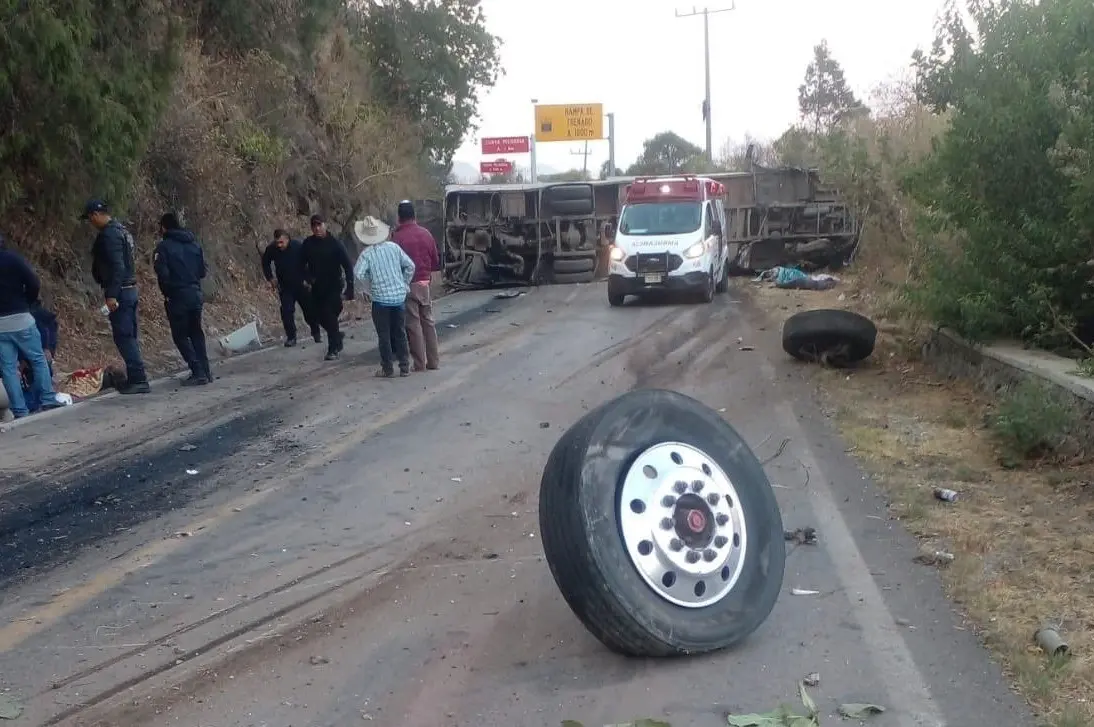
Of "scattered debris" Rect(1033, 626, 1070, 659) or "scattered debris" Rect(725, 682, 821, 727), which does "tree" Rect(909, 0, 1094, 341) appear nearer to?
"scattered debris" Rect(1033, 626, 1070, 659)

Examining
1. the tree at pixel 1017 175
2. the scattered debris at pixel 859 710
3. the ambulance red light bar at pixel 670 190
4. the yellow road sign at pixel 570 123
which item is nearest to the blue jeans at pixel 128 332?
the tree at pixel 1017 175

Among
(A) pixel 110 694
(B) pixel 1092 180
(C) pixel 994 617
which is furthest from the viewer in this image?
(B) pixel 1092 180

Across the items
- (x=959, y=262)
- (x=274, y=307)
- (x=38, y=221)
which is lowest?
(x=274, y=307)

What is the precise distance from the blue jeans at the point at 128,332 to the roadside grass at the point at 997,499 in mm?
6950

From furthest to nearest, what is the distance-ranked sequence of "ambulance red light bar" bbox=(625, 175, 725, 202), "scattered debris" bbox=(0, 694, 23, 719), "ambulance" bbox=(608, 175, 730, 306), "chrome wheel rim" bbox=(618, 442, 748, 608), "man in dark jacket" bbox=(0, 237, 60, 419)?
"ambulance red light bar" bbox=(625, 175, 725, 202)
"ambulance" bbox=(608, 175, 730, 306)
"man in dark jacket" bbox=(0, 237, 60, 419)
"chrome wheel rim" bbox=(618, 442, 748, 608)
"scattered debris" bbox=(0, 694, 23, 719)

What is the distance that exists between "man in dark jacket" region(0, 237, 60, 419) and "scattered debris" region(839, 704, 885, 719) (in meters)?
8.71

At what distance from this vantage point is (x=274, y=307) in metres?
20.2

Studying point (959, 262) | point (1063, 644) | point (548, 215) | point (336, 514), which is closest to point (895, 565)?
point (1063, 644)

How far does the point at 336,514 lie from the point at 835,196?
21.4 meters

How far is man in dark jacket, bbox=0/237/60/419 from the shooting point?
1027 cm

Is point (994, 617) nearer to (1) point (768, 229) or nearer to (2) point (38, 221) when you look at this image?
(2) point (38, 221)

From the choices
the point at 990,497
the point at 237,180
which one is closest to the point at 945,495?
the point at 990,497

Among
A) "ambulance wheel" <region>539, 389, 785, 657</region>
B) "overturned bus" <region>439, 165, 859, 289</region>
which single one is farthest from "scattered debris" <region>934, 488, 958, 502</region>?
"overturned bus" <region>439, 165, 859, 289</region>

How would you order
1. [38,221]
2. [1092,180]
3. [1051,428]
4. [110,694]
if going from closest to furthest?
[110,694] < [1051,428] < [1092,180] < [38,221]
